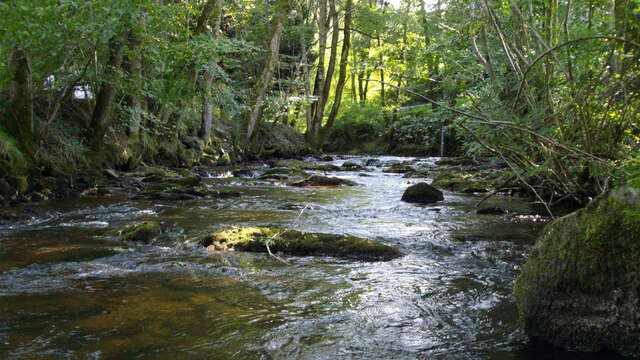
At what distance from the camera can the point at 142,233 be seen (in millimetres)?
6672

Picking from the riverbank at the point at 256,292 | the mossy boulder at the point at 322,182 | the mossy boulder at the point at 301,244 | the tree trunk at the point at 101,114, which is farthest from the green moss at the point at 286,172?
the mossy boulder at the point at 301,244

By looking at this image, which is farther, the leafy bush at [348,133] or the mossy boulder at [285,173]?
the leafy bush at [348,133]

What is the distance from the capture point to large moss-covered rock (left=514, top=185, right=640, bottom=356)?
3.08 m

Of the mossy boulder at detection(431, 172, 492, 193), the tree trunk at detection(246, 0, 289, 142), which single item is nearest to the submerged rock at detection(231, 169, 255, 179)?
the tree trunk at detection(246, 0, 289, 142)

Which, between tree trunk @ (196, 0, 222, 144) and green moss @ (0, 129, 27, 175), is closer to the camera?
green moss @ (0, 129, 27, 175)

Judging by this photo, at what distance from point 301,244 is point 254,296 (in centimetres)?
173

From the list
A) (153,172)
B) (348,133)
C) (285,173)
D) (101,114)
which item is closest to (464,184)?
(285,173)

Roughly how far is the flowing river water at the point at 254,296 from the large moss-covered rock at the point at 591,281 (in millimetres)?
207

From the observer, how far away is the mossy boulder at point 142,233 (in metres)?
6.62

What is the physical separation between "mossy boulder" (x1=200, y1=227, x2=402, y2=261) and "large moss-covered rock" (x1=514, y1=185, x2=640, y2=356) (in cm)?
252

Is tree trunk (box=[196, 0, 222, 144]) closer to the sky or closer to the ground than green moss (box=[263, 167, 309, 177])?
closer to the sky

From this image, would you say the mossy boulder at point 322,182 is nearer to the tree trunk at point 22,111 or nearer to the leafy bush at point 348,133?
the tree trunk at point 22,111

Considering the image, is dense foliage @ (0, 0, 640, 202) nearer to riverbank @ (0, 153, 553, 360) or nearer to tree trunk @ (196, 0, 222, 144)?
tree trunk @ (196, 0, 222, 144)

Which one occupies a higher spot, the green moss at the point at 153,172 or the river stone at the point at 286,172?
the green moss at the point at 153,172
